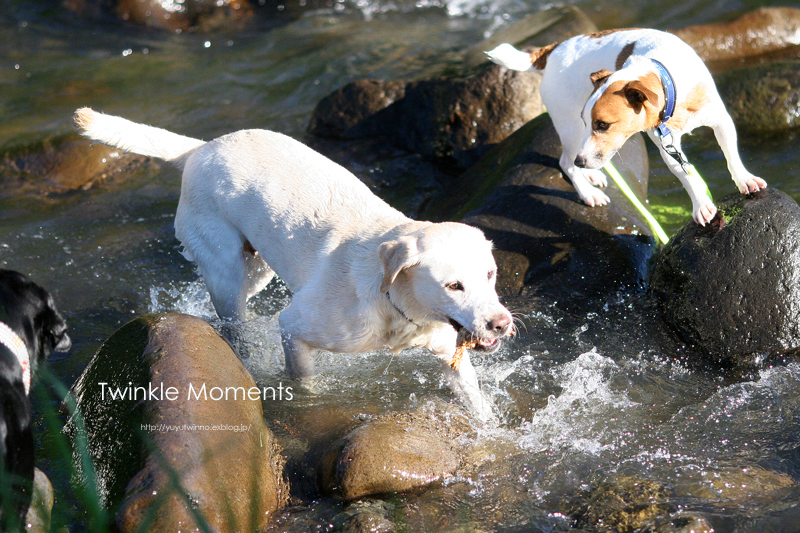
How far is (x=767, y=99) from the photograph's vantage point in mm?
8672

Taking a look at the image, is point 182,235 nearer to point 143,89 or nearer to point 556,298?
point 556,298

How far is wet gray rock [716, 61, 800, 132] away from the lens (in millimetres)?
8609

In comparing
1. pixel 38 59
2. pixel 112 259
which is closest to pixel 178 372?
pixel 112 259

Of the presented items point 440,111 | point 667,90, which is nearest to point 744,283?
point 667,90

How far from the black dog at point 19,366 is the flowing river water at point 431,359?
0.73m

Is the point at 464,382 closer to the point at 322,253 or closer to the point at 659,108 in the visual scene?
the point at 322,253

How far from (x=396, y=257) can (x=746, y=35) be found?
991 centimetres

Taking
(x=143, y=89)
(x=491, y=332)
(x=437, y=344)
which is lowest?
(x=143, y=89)

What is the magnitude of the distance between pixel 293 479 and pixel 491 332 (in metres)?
1.50

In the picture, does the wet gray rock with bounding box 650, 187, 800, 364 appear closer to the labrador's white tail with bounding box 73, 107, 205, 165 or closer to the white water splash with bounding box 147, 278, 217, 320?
the white water splash with bounding box 147, 278, 217, 320

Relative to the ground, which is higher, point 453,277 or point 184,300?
point 453,277

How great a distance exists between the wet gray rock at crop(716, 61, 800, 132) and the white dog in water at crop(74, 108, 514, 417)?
231 inches

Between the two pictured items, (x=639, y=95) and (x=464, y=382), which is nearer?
(x=464, y=382)

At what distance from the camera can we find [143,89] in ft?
39.3
